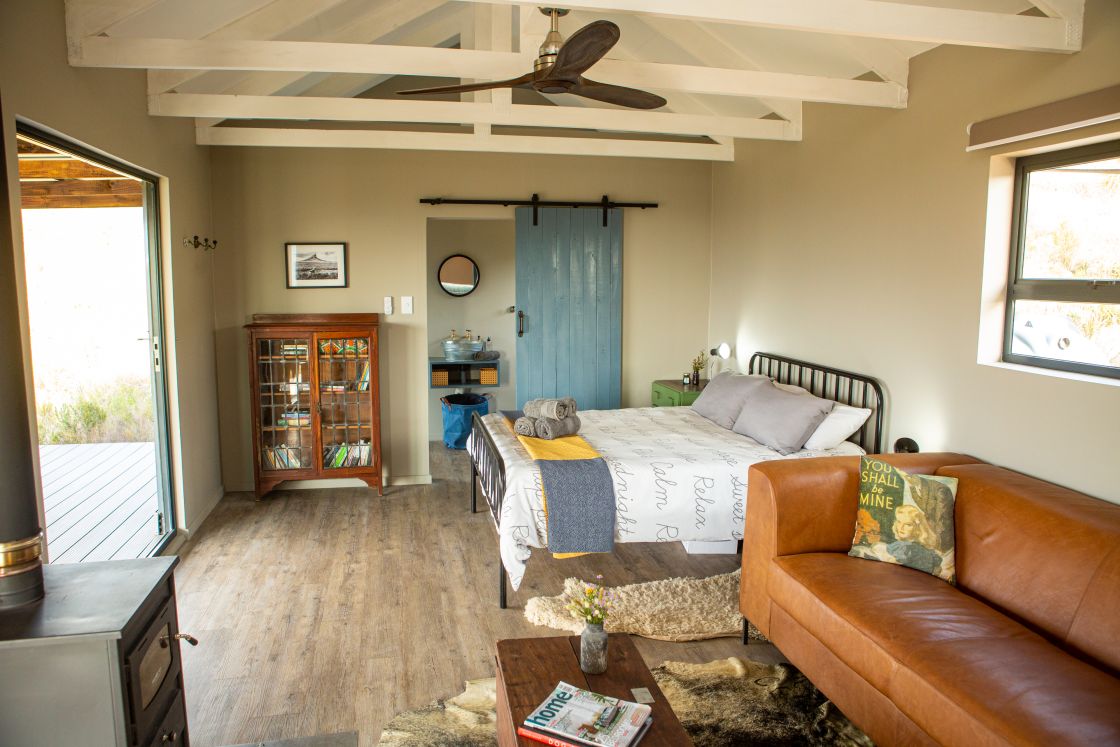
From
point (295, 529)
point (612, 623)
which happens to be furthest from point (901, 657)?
point (295, 529)

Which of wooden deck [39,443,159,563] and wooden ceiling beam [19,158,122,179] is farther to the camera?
wooden deck [39,443,159,563]

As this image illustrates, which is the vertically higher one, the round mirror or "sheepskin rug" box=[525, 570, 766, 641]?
the round mirror

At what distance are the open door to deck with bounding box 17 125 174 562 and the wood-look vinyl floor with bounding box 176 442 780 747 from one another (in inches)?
19.6

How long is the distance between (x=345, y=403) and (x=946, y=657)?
4.18m

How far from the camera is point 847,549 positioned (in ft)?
9.87

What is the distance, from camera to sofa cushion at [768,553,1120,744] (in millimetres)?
1892

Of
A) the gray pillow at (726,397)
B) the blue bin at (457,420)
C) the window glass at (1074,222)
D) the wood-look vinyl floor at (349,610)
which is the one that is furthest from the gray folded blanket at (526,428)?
the blue bin at (457,420)

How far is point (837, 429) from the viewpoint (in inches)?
157

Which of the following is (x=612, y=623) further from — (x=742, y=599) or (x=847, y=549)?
(x=847, y=549)

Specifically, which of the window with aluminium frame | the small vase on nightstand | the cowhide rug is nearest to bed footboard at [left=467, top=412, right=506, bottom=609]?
the cowhide rug

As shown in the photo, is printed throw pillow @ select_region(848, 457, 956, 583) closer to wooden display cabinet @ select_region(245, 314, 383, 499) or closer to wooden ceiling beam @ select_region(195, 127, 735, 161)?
wooden ceiling beam @ select_region(195, 127, 735, 161)

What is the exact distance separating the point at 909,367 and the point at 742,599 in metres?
1.57

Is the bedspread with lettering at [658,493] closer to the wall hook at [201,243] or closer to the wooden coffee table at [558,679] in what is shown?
the wooden coffee table at [558,679]

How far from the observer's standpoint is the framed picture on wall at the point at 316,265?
5.45 metres
